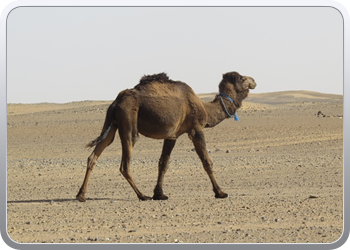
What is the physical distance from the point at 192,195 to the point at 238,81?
7.71 ft

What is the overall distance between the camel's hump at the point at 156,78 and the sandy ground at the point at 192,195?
2.17 m

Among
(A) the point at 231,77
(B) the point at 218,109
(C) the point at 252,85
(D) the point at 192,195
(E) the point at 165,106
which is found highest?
(A) the point at 231,77

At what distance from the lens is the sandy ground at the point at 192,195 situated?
9805 mm

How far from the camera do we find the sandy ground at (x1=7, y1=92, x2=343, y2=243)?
386 inches

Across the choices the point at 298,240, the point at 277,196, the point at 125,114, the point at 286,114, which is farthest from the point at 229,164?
the point at 286,114

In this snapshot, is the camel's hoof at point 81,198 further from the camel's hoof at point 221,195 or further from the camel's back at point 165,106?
the camel's hoof at point 221,195

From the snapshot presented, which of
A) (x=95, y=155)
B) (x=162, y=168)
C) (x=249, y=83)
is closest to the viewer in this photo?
(x=95, y=155)

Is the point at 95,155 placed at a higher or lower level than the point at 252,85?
lower

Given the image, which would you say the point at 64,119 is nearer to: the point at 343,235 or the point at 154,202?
the point at 154,202

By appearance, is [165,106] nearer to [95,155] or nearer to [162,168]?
[162,168]

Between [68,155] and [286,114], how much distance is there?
59.0ft

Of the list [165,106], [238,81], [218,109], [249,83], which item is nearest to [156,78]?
[165,106]

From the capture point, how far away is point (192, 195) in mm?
13531

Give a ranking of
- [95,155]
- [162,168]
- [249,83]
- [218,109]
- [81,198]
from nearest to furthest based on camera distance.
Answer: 1. [95,155]
2. [81,198]
3. [162,168]
4. [218,109]
5. [249,83]
